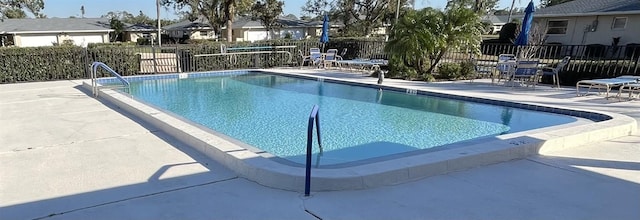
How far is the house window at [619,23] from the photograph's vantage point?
19.8 metres

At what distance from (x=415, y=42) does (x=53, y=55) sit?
10512mm

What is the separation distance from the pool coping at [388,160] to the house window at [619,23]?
17948 mm

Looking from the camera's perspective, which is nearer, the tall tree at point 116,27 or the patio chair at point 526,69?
the patio chair at point 526,69

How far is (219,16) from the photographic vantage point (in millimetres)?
33469

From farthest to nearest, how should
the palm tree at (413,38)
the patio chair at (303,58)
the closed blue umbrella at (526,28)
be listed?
the patio chair at (303,58) < the palm tree at (413,38) < the closed blue umbrella at (526,28)

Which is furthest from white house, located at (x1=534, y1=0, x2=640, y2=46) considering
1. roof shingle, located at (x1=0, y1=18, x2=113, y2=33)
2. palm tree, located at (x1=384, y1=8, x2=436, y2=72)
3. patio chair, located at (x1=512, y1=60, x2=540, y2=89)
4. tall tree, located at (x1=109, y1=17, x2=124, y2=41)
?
tall tree, located at (x1=109, y1=17, x2=124, y2=41)

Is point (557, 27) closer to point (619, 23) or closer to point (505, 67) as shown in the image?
point (619, 23)

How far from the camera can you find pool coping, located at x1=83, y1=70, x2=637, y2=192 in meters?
3.56

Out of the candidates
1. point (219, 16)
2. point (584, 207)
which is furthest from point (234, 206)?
point (219, 16)

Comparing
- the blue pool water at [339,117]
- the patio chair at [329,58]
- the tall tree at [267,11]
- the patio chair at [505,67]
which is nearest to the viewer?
the blue pool water at [339,117]

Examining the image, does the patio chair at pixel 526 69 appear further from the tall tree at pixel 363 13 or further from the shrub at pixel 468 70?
the tall tree at pixel 363 13

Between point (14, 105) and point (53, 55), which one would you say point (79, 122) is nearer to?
point (14, 105)

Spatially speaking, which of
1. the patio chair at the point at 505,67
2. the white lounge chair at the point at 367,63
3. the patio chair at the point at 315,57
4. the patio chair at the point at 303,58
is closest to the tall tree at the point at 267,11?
the patio chair at the point at 303,58

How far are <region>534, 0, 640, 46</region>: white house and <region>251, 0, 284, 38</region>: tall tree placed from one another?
2033cm
